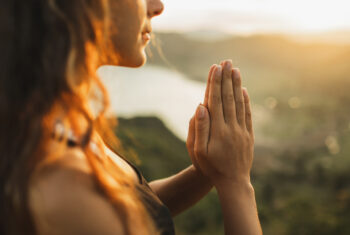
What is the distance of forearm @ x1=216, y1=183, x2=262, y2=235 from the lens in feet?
2.81

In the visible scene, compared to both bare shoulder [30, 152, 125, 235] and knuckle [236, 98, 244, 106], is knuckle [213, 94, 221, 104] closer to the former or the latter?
knuckle [236, 98, 244, 106]

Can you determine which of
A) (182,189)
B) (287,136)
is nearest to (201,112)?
(182,189)

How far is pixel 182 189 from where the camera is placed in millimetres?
1176

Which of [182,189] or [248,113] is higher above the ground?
[248,113]

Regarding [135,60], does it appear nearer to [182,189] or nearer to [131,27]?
[131,27]

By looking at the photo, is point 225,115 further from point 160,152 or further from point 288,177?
point 288,177

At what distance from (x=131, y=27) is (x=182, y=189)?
2.14 ft

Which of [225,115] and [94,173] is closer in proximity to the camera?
[94,173]

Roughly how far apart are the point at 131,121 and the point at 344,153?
3040 mm

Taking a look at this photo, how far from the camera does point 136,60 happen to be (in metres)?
0.89

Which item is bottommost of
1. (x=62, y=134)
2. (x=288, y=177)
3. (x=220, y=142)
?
(x=288, y=177)

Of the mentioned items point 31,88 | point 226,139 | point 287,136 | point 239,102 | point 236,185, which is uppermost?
point 31,88

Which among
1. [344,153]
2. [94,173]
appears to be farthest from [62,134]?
[344,153]

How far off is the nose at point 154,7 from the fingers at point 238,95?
0.29 m
